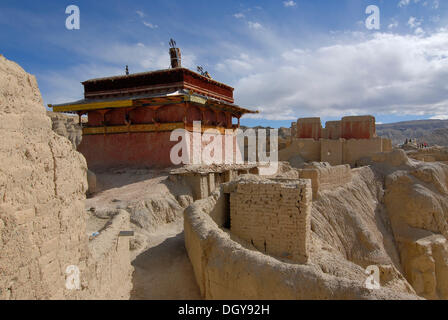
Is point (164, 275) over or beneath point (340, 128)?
beneath

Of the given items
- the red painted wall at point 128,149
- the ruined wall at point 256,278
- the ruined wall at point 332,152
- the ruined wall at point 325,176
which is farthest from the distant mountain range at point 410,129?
the ruined wall at point 256,278

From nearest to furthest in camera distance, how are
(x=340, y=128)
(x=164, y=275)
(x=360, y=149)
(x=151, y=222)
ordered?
(x=164, y=275), (x=151, y=222), (x=360, y=149), (x=340, y=128)

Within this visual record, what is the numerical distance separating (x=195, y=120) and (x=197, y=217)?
28.8 ft

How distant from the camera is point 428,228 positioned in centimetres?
1614

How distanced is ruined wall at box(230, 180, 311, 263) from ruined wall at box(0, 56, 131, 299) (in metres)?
4.30

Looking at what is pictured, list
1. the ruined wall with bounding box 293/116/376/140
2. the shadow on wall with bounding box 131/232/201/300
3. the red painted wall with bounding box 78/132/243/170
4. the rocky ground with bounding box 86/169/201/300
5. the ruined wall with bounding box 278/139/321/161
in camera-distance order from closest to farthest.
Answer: the shadow on wall with bounding box 131/232/201/300 → the rocky ground with bounding box 86/169/201/300 → the red painted wall with bounding box 78/132/243/170 → the ruined wall with bounding box 278/139/321/161 → the ruined wall with bounding box 293/116/376/140

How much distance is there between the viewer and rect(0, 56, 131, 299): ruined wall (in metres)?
2.37

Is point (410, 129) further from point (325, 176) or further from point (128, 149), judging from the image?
point (128, 149)

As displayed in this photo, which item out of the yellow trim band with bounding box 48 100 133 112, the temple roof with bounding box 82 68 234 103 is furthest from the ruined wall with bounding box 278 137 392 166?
the yellow trim band with bounding box 48 100 133 112

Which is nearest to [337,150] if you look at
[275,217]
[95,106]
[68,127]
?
[275,217]

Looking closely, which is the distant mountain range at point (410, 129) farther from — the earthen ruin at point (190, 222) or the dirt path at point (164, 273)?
the dirt path at point (164, 273)

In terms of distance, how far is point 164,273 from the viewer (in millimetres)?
5969

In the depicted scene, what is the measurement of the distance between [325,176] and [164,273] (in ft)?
35.4

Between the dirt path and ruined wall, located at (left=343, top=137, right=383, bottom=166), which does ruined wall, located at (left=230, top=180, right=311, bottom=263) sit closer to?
the dirt path
